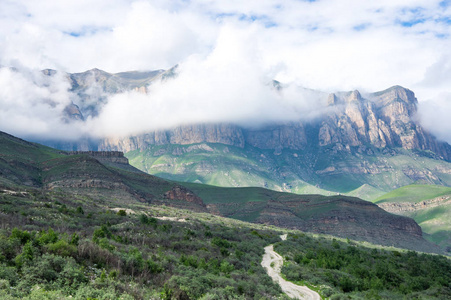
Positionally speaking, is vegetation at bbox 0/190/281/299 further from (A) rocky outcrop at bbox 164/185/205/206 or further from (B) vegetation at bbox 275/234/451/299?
(A) rocky outcrop at bbox 164/185/205/206

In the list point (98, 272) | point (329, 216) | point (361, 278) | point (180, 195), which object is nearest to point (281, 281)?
point (361, 278)

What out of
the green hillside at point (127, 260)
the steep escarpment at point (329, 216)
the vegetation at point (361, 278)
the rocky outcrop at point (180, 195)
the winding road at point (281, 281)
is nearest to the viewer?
the green hillside at point (127, 260)

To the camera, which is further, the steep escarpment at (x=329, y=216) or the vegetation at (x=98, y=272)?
the steep escarpment at (x=329, y=216)

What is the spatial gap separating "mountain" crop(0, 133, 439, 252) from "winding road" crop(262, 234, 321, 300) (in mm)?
53627

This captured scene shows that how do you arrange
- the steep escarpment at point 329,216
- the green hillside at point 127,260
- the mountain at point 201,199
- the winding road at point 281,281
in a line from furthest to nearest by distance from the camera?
the steep escarpment at point 329,216
the mountain at point 201,199
the winding road at point 281,281
the green hillside at point 127,260

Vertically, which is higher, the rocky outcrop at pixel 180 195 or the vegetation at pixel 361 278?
the rocky outcrop at pixel 180 195

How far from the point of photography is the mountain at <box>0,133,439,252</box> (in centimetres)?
10475

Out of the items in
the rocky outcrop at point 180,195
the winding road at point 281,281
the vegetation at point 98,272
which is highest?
the rocky outcrop at point 180,195

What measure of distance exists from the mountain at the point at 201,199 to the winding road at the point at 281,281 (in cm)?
5363

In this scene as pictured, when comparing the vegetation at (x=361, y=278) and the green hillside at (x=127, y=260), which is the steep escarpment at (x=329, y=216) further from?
the vegetation at (x=361, y=278)

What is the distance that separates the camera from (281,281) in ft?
122

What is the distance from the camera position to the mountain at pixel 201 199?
344 feet

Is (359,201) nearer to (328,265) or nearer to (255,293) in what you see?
(328,265)

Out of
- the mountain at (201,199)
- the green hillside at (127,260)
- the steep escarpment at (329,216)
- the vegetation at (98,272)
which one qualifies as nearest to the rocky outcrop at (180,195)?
the mountain at (201,199)
